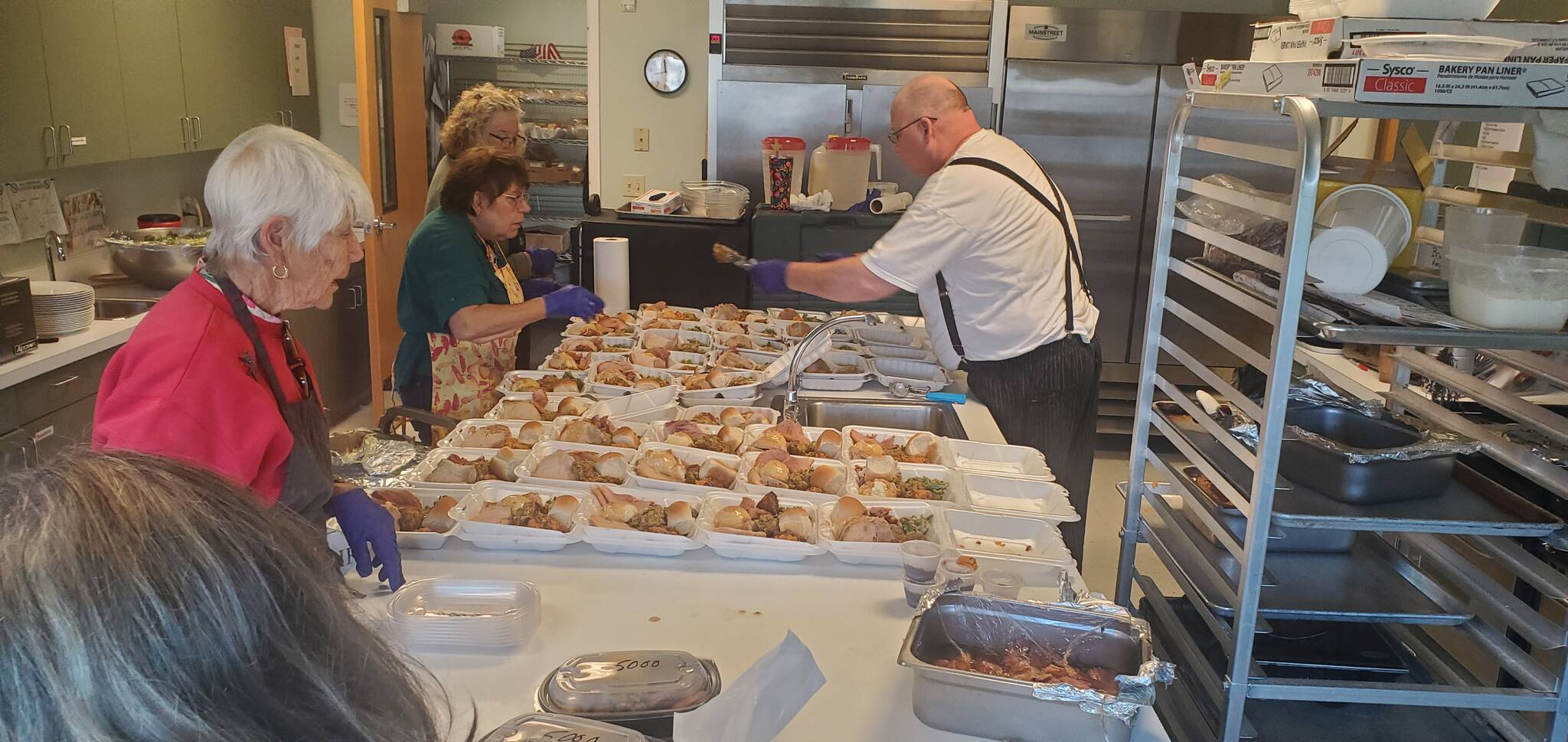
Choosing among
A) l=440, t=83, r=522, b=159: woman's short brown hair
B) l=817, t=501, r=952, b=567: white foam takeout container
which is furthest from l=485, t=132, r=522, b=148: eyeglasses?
l=817, t=501, r=952, b=567: white foam takeout container

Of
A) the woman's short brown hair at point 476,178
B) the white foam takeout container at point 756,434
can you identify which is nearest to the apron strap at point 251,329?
the white foam takeout container at point 756,434

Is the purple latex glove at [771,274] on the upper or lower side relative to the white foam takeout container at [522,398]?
upper

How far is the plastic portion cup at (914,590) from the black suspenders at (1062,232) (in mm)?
1475

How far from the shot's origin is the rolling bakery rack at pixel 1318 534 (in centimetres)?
179

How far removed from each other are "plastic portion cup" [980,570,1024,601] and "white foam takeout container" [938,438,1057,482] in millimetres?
642

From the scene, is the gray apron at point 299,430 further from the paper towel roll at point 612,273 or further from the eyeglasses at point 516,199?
the paper towel roll at point 612,273

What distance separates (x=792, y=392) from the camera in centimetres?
294

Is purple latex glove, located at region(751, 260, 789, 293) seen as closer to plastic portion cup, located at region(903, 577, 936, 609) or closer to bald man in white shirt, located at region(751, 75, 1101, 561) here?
bald man in white shirt, located at region(751, 75, 1101, 561)

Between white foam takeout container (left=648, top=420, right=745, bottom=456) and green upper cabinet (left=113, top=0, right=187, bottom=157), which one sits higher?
green upper cabinet (left=113, top=0, right=187, bottom=157)

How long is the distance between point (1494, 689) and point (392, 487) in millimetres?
2141

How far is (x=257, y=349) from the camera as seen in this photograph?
1.79m

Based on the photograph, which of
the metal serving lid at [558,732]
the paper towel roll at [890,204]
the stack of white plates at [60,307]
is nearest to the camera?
the metal serving lid at [558,732]

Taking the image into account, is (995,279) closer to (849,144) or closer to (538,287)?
(538,287)

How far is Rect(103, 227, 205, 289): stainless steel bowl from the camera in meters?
4.43
